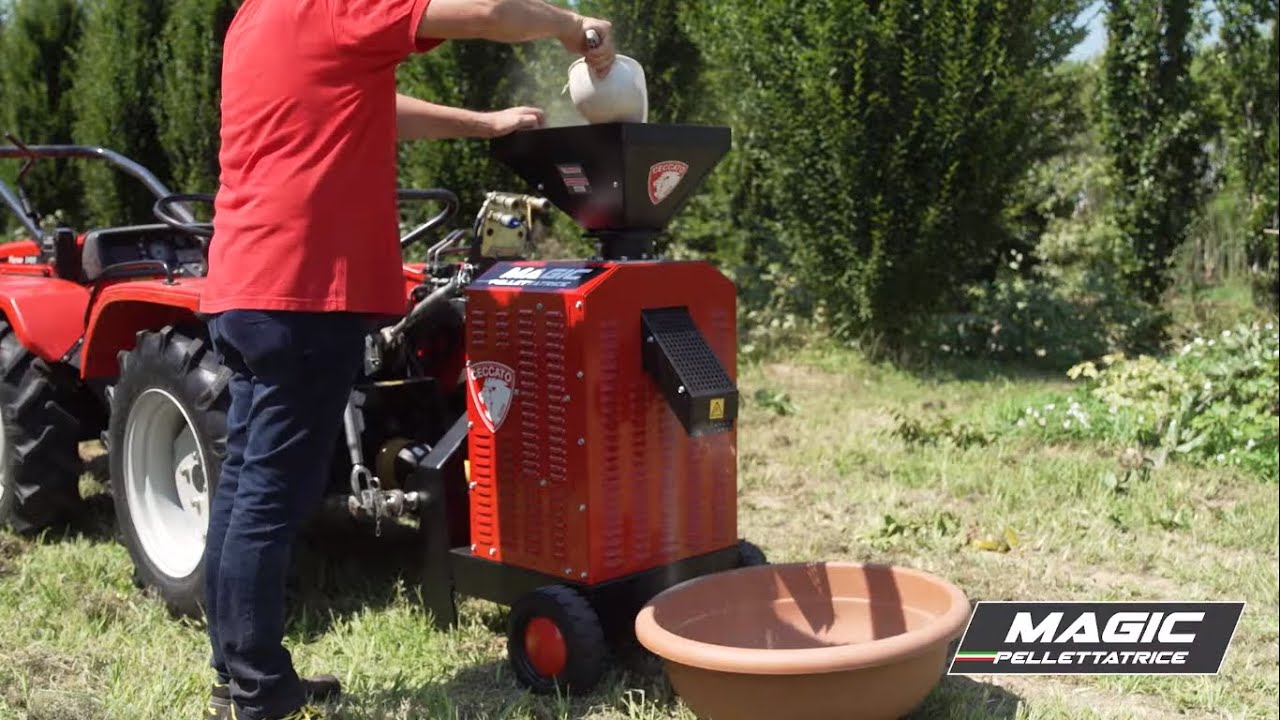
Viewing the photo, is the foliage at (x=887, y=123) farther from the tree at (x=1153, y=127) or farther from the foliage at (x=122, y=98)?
the foliage at (x=122, y=98)

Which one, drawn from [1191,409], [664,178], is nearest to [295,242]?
[664,178]

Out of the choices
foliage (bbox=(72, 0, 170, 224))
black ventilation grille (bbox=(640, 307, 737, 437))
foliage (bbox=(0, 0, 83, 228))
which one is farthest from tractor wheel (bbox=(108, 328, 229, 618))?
foliage (bbox=(0, 0, 83, 228))

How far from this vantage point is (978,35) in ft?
25.2

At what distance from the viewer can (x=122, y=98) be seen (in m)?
11.0

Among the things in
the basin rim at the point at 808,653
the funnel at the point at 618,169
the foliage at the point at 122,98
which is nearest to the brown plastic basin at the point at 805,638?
the basin rim at the point at 808,653

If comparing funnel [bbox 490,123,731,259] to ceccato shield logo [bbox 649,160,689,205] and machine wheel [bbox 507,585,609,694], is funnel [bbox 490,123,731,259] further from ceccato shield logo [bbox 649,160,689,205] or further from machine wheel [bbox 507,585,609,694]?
machine wheel [bbox 507,585,609,694]

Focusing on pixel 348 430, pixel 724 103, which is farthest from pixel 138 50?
pixel 348 430

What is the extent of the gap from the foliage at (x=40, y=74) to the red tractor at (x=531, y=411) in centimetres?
1066

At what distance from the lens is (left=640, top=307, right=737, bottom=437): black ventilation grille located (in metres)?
2.73

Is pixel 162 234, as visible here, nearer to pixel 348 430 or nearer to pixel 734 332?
pixel 348 430

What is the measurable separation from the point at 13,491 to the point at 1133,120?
8224 millimetres

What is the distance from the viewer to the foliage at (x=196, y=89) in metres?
10.2

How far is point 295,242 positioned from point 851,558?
2.24 metres

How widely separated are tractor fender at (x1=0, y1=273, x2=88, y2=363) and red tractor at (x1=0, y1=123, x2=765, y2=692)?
266mm
